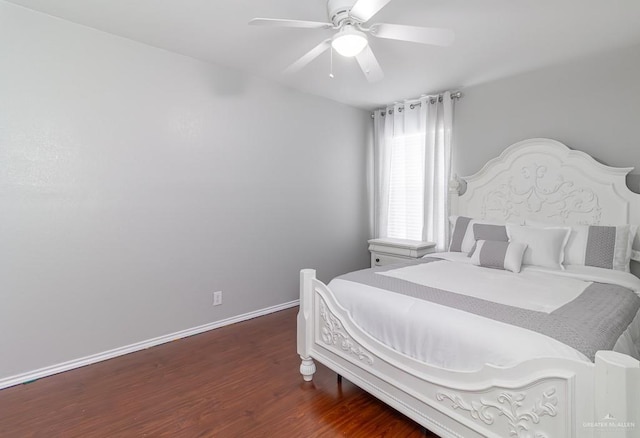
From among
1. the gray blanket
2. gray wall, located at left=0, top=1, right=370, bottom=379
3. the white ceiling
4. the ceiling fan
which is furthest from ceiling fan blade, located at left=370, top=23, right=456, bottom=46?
gray wall, located at left=0, top=1, right=370, bottom=379

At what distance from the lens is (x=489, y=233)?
285cm

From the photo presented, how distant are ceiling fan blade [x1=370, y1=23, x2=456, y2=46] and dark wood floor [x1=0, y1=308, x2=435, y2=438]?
2123 millimetres

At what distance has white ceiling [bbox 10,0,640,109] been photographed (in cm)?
211

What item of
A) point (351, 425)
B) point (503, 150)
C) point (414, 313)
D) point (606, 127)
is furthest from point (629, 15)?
point (351, 425)

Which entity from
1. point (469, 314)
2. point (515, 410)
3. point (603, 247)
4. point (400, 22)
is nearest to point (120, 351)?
point (469, 314)

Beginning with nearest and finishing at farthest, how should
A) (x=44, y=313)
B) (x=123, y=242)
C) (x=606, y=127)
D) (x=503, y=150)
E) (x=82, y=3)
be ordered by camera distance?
(x=82, y=3), (x=44, y=313), (x=123, y=242), (x=606, y=127), (x=503, y=150)

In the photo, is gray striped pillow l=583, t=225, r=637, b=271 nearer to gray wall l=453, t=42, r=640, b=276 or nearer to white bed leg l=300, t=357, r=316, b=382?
gray wall l=453, t=42, r=640, b=276

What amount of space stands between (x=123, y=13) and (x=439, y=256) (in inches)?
120

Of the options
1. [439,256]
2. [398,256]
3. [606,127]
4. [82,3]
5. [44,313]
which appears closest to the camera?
[82,3]

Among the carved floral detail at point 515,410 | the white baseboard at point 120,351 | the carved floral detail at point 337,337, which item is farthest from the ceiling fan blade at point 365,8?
the white baseboard at point 120,351

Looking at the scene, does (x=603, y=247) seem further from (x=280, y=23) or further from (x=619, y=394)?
(x=280, y=23)

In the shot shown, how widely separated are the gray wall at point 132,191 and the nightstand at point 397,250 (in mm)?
876

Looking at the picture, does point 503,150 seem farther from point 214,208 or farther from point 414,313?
point 214,208

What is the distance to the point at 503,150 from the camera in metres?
3.36
